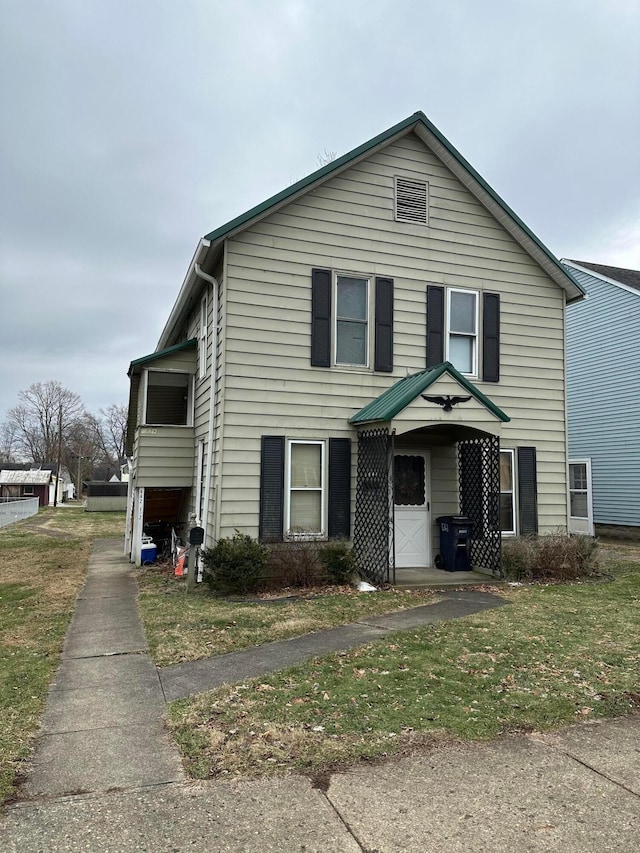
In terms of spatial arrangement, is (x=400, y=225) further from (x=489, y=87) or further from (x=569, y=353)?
(x=569, y=353)

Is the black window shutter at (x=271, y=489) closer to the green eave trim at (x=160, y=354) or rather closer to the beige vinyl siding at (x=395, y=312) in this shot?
the beige vinyl siding at (x=395, y=312)

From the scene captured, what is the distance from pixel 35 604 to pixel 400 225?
9190 mm

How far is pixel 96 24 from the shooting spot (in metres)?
10.3

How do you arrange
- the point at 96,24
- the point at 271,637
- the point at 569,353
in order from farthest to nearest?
1. the point at 569,353
2. the point at 96,24
3. the point at 271,637

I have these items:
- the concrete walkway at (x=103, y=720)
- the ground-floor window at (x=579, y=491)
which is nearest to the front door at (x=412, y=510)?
the concrete walkway at (x=103, y=720)

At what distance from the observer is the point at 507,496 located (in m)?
11.8

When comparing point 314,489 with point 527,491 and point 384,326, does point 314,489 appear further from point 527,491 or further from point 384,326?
point 527,491

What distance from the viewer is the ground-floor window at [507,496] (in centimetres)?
1177

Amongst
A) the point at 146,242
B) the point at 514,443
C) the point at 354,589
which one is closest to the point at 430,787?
the point at 354,589

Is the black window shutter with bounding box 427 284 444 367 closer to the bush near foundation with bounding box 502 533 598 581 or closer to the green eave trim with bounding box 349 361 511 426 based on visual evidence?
the green eave trim with bounding box 349 361 511 426

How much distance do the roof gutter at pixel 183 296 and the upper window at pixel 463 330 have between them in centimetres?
485

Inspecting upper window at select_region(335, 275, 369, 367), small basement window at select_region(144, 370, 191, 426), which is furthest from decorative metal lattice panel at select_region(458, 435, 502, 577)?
small basement window at select_region(144, 370, 191, 426)

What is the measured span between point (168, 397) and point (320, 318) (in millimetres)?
6229

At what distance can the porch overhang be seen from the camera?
957 centimetres
